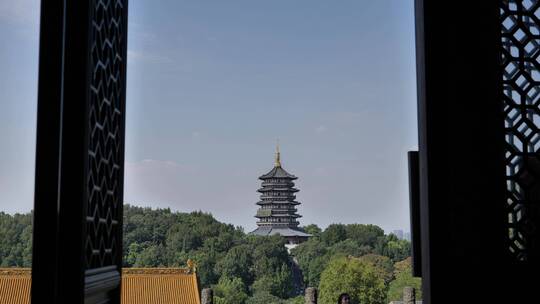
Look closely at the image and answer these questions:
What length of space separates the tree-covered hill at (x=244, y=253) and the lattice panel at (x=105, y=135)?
23.3 metres

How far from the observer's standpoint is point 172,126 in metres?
29.3

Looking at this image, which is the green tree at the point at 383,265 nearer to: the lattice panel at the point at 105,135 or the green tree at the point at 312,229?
the green tree at the point at 312,229

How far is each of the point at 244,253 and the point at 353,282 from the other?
431 cm

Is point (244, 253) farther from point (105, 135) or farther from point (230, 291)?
point (105, 135)

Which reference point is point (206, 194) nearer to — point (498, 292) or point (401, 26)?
point (401, 26)

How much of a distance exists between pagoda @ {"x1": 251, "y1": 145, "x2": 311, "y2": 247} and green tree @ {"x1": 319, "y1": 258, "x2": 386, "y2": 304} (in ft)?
13.0

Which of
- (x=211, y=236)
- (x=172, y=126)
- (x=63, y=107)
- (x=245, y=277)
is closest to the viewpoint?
(x=63, y=107)

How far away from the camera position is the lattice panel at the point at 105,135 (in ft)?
3.58

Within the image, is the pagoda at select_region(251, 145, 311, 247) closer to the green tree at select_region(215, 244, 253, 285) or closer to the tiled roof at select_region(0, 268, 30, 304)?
the green tree at select_region(215, 244, 253, 285)

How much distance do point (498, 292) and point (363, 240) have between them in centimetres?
2760

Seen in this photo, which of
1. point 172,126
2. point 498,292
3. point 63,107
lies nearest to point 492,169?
point 498,292

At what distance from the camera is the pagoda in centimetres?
2956

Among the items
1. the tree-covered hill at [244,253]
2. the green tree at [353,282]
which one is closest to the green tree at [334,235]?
the tree-covered hill at [244,253]

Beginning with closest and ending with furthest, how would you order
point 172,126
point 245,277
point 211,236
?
point 245,277 < point 211,236 < point 172,126
